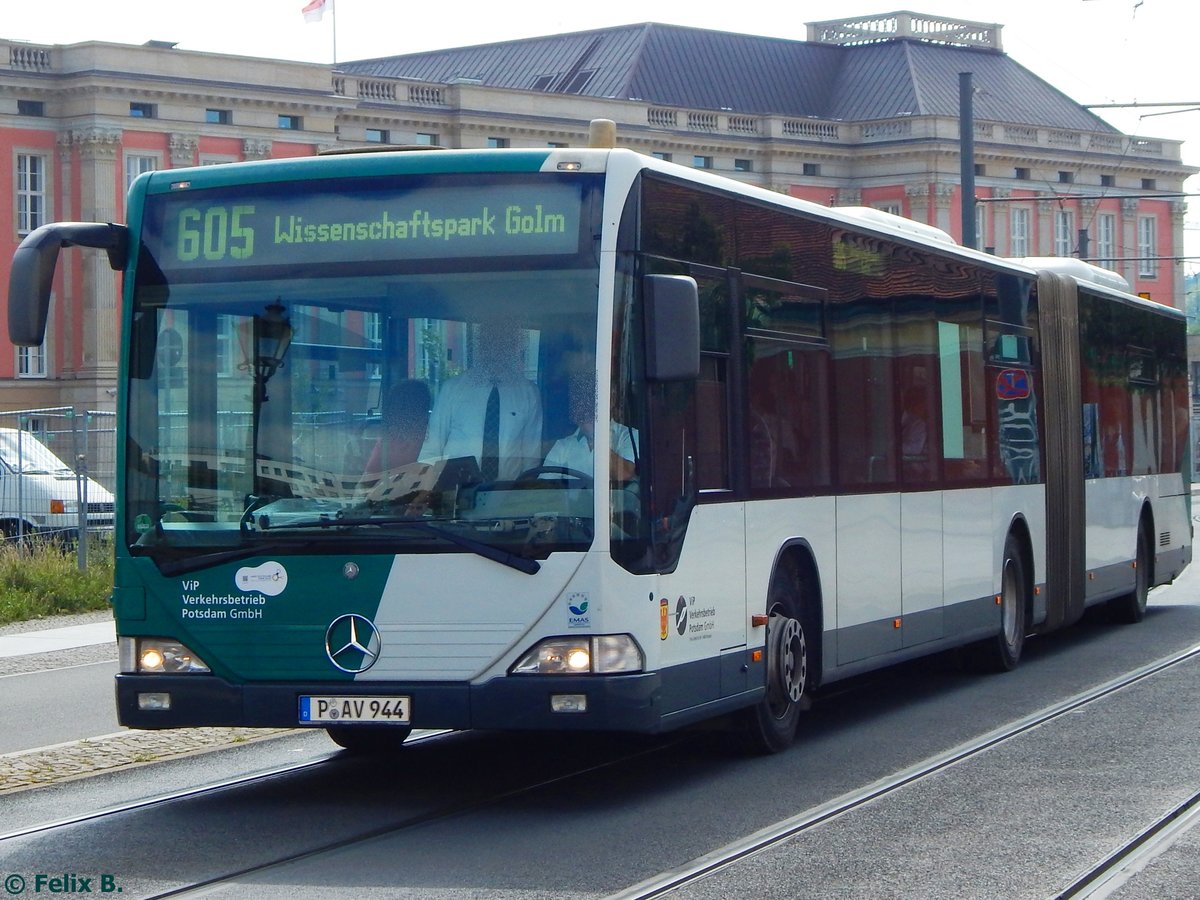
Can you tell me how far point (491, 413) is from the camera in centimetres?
880

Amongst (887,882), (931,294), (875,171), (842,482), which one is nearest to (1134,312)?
(931,294)

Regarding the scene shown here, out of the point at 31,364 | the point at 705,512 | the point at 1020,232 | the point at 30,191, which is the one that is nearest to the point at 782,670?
→ the point at 705,512

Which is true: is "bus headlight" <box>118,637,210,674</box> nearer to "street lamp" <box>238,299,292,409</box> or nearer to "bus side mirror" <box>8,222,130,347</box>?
"street lamp" <box>238,299,292,409</box>

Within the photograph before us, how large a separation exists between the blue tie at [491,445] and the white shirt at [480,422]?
15 millimetres

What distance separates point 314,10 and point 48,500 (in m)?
40.9

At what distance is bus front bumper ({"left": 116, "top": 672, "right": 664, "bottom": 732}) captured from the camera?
8.70 metres

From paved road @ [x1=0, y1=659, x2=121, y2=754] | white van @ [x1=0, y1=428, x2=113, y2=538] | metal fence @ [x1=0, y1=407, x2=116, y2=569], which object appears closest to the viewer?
paved road @ [x1=0, y1=659, x2=121, y2=754]

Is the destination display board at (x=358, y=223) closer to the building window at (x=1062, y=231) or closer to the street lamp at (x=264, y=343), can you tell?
the street lamp at (x=264, y=343)

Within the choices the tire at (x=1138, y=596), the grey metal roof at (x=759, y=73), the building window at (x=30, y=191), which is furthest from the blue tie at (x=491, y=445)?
the grey metal roof at (x=759, y=73)

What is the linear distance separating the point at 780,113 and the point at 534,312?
83.3 meters

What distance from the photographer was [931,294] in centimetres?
1359

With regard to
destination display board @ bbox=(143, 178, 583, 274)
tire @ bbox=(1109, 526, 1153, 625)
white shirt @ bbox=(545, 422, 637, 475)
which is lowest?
tire @ bbox=(1109, 526, 1153, 625)

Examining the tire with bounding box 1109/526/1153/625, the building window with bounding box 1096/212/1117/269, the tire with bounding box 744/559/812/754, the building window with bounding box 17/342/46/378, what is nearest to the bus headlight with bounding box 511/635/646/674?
the tire with bounding box 744/559/812/754

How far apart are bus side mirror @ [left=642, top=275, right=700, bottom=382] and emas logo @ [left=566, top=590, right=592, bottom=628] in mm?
1021
